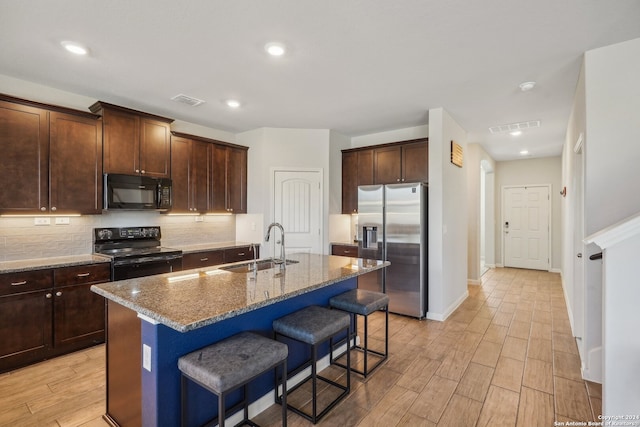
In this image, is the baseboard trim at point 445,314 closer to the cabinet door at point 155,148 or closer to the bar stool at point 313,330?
the bar stool at point 313,330

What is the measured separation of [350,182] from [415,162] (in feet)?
3.64

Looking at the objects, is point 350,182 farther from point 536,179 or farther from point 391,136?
point 536,179

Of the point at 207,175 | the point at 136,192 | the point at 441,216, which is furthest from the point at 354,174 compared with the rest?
the point at 136,192

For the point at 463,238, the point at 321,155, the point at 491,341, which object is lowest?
the point at 491,341

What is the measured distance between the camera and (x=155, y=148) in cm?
387

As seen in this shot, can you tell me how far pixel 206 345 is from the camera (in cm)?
184

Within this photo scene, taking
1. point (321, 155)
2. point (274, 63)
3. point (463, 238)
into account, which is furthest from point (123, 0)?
point (463, 238)

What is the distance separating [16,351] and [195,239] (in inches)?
89.1

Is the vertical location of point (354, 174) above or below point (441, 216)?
above

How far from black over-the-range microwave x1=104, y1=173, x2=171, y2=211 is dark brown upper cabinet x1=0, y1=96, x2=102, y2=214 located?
0.11 m

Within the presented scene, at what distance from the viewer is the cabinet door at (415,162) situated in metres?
4.31

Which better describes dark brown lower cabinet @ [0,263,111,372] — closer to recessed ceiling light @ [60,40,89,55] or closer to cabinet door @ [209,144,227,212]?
cabinet door @ [209,144,227,212]

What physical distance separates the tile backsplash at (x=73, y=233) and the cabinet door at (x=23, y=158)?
34cm

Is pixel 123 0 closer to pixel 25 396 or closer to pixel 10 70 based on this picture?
pixel 10 70
